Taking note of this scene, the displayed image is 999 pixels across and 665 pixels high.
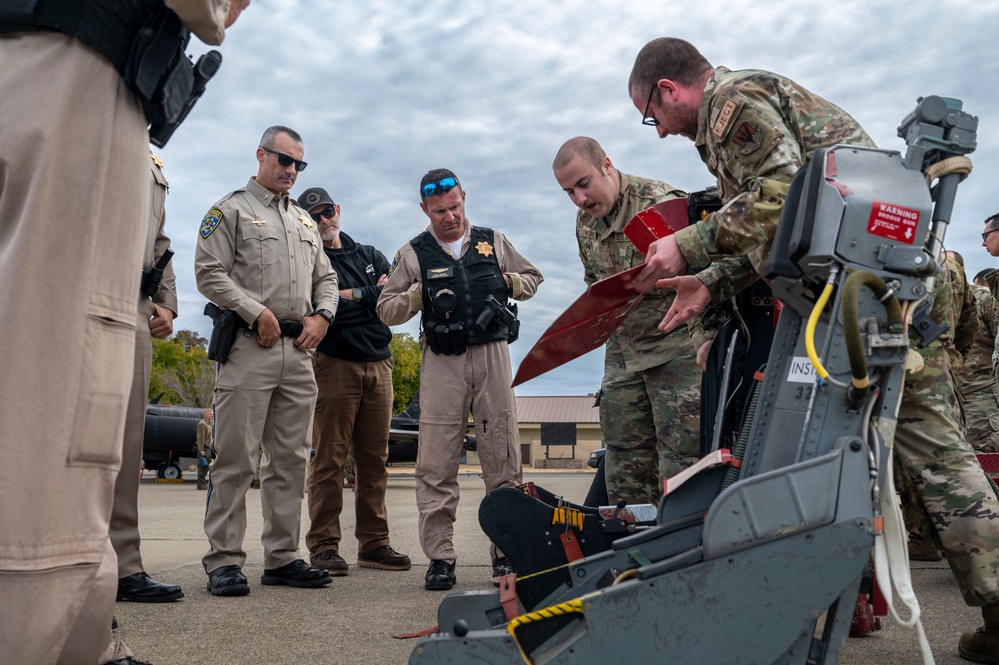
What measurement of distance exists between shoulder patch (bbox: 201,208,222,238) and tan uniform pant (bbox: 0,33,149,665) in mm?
2618

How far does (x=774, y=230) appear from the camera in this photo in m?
2.18

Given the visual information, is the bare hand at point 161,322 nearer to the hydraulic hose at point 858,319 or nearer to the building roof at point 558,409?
the hydraulic hose at point 858,319

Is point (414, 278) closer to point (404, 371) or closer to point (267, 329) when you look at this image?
point (267, 329)

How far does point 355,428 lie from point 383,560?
2.72 feet

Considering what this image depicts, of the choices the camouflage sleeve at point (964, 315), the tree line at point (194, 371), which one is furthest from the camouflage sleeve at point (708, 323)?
the tree line at point (194, 371)

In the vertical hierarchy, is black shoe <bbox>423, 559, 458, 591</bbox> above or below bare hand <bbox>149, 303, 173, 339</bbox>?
below

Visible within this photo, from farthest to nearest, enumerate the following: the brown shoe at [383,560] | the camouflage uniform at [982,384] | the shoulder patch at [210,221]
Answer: the camouflage uniform at [982,384], the brown shoe at [383,560], the shoulder patch at [210,221]

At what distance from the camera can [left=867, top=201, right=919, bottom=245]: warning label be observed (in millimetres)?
1763

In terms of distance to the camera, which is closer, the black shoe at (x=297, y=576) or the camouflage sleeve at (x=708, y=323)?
the camouflage sleeve at (x=708, y=323)

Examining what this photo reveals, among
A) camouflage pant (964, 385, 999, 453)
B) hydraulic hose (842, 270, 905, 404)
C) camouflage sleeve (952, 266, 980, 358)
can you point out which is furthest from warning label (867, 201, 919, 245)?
camouflage pant (964, 385, 999, 453)

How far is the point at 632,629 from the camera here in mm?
1629

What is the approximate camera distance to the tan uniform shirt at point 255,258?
4.08 m

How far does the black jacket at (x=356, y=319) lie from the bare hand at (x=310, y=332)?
55 cm

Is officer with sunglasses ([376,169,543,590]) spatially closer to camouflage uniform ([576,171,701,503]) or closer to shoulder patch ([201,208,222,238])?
camouflage uniform ([576,171,701,503])
